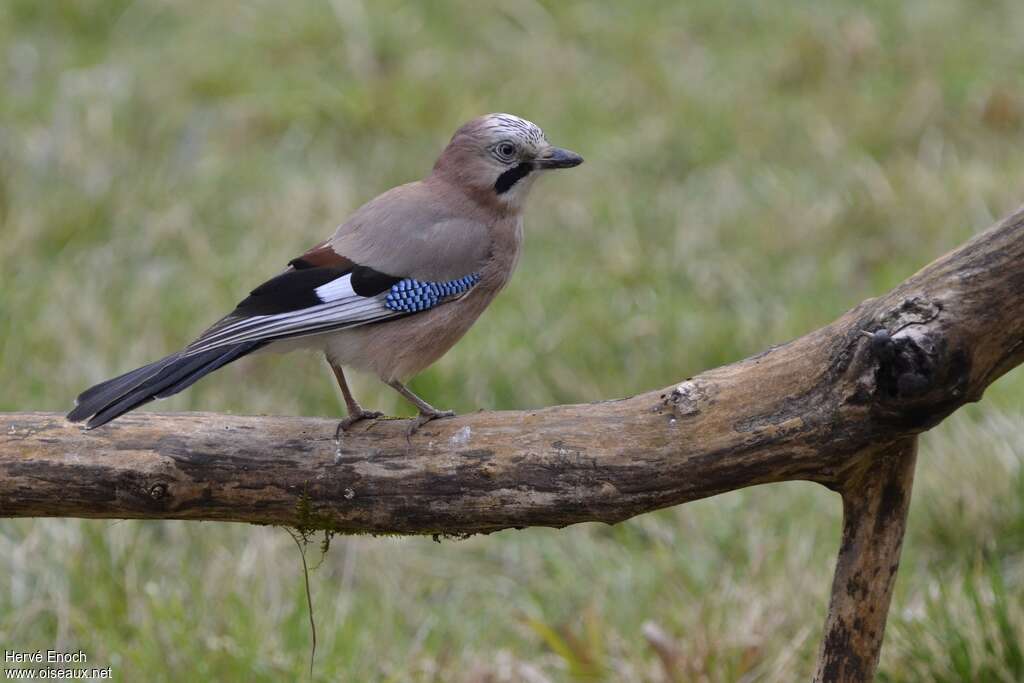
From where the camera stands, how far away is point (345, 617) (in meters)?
5.06

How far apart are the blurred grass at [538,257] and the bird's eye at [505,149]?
5.59ft

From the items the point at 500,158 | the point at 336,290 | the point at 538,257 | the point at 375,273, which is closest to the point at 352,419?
the point at 336,290

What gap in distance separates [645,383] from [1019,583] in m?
2.21

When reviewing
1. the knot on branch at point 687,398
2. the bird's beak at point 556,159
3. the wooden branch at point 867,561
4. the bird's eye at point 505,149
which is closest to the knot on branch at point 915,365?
the wooden branch at point 867,561

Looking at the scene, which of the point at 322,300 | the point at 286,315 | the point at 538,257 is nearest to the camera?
the point at 286,315

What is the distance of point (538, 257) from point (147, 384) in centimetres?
415

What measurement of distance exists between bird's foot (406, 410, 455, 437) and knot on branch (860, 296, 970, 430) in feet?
4.35

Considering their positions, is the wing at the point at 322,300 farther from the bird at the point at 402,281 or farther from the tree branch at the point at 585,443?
the tree branch at the point at 585,443

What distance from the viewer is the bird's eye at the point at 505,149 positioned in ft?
15.7

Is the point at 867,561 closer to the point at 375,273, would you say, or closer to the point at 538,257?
the point at 375,273

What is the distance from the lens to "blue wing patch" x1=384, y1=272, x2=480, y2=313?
4.39 m

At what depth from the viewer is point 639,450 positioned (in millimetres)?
3469

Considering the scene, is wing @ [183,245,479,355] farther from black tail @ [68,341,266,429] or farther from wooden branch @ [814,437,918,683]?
wooden branch @ [814,437,918,683]

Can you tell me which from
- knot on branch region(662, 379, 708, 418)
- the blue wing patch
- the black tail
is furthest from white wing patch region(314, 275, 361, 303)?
knot on branch region(662, 379, 708, 418)
